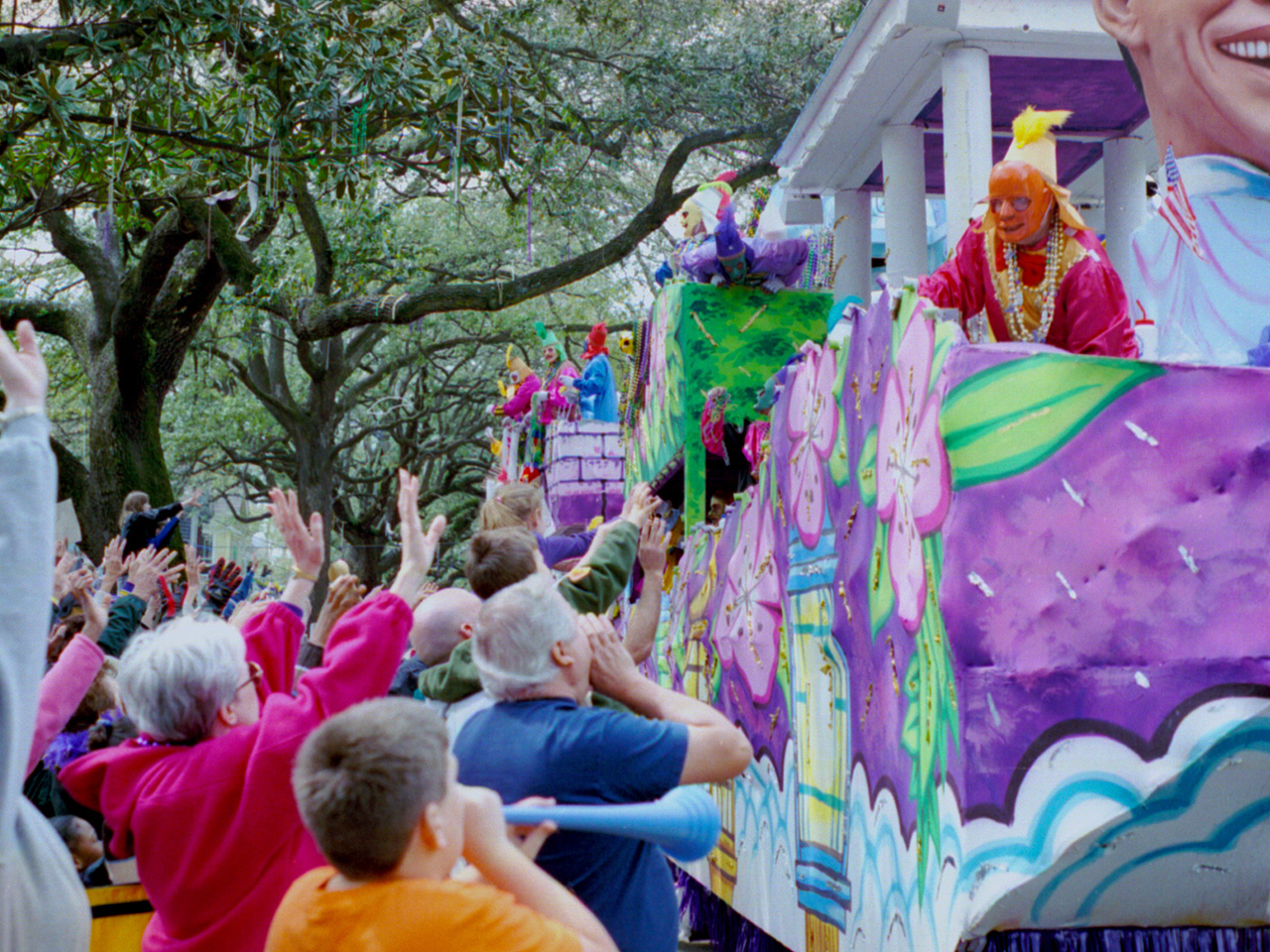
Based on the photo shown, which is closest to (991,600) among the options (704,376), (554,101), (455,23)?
(704,376)

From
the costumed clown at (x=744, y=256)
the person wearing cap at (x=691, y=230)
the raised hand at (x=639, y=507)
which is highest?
the person wearing cap at (x=691, y=230)

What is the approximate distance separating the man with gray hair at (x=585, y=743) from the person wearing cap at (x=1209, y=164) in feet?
8.44

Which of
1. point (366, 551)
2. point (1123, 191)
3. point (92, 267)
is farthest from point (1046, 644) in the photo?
point (366, 551)

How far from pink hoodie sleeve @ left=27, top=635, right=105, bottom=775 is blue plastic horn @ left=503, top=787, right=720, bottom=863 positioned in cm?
146

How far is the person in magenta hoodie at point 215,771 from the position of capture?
288 cm

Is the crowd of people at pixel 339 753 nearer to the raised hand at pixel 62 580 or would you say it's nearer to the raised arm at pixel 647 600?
the raised hand at pixel 62 580

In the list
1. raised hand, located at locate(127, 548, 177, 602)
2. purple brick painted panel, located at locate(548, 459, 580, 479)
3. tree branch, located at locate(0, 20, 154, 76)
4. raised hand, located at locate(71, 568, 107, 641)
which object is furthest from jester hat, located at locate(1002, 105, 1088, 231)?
purple brick painted panel, located at locate(548, 459, 580, 479)

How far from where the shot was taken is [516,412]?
16.1 metres

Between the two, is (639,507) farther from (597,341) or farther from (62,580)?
(597,341)

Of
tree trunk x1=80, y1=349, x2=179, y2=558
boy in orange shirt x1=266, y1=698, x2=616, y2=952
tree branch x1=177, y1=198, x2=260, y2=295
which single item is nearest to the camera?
boy in orange shirt x1=266, y1=698, x2=616, y2=952

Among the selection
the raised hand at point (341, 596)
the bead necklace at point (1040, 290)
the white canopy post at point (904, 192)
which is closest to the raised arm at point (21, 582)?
the raised hand at point (341, 596)

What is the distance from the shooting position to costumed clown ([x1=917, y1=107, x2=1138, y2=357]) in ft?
15.8

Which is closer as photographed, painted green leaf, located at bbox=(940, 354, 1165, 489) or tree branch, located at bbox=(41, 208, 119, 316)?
painted green leaf, located at bbox=(940, 354, 1165, 489)

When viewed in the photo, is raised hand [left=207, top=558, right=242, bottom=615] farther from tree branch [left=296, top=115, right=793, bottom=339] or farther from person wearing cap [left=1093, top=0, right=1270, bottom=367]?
tree branch [left=296, top=115, right=793, bottom=339]
